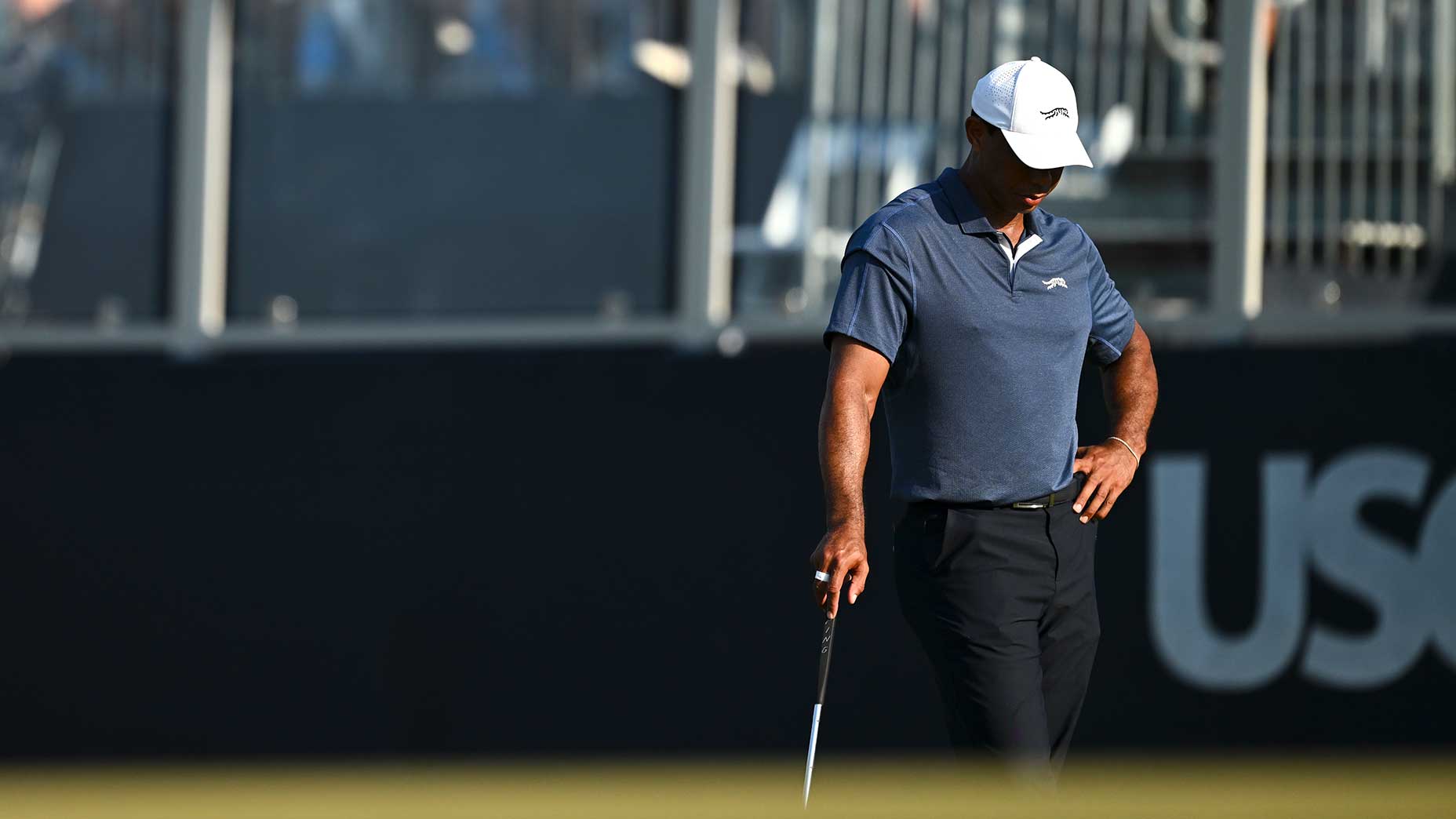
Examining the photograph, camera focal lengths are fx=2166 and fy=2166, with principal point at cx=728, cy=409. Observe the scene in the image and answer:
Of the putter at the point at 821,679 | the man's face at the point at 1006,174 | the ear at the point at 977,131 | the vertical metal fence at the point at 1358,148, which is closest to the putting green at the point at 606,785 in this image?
the putter at the point at 821,679

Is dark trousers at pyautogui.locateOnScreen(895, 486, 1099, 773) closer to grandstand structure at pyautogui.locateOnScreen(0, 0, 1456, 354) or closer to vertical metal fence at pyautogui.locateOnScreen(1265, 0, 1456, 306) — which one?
grandstand structure at pyautogui.locateOnScreen(0, 0, 1456, 354)

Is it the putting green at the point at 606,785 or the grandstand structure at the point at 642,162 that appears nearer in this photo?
the putting green at the point at 606,785

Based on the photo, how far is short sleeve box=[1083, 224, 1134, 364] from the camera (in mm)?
4973

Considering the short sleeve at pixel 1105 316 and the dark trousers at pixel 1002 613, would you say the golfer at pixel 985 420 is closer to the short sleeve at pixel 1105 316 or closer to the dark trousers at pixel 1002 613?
the dark trousers at pixel 1002 613

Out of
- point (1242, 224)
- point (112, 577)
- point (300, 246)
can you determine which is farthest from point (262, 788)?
point (1242, 224)

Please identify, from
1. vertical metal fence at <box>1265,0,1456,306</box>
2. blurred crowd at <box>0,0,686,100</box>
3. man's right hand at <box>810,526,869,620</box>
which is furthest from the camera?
blurred crowd at <box>0,0,686,100</box>

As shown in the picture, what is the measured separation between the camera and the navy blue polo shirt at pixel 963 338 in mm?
4621

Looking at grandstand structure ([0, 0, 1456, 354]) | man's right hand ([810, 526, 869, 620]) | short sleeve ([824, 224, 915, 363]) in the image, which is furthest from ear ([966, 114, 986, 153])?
grandstand structure ([0, 0, 1456, 354])

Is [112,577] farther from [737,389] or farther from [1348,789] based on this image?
[1348,789]

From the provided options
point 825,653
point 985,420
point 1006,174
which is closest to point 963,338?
point 985,420

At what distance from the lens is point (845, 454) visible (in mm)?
4523

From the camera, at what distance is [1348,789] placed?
21.2ft

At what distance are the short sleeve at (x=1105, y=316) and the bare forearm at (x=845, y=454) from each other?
27.9 inches

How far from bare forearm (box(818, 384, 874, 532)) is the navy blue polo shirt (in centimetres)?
14
